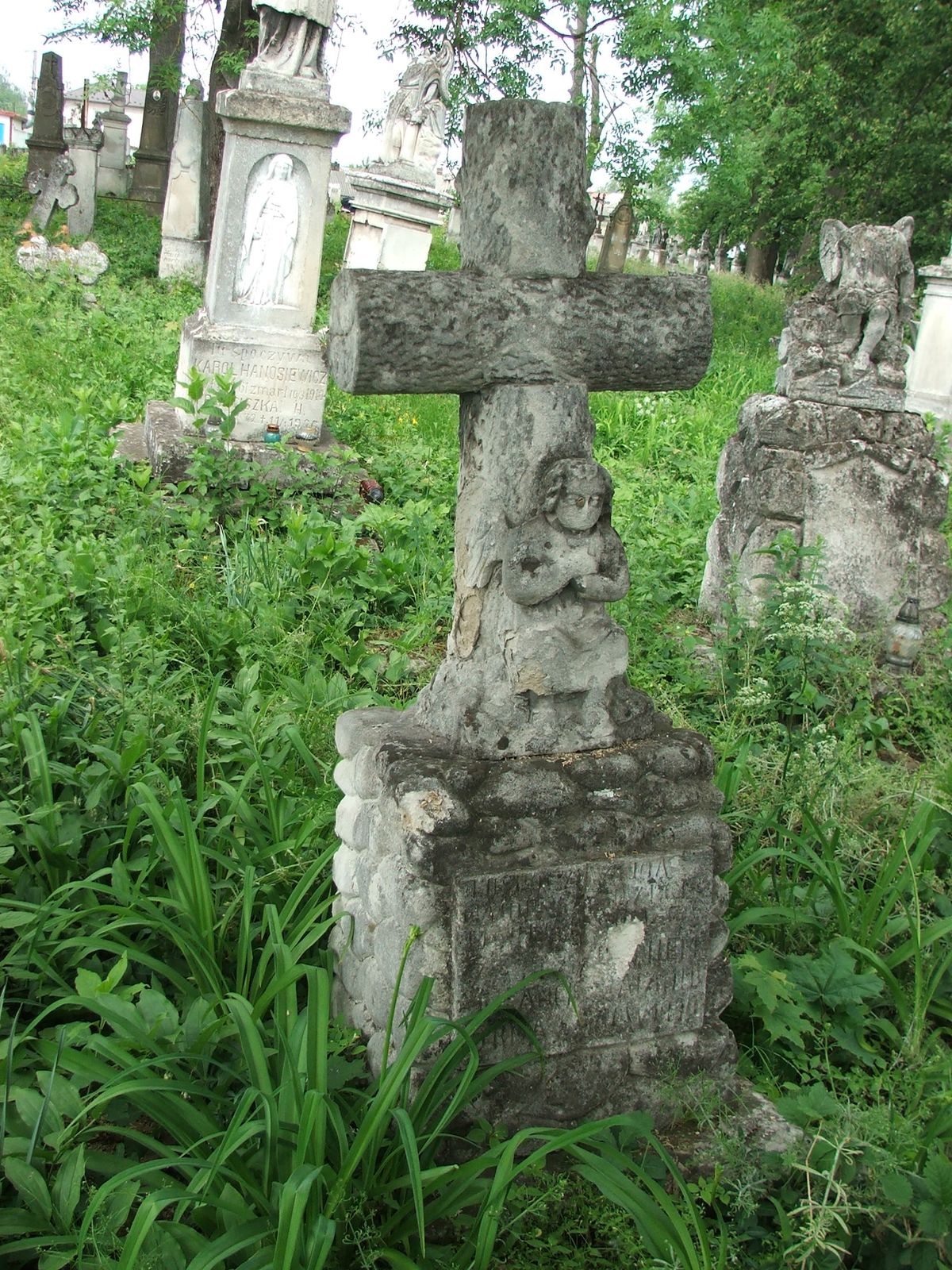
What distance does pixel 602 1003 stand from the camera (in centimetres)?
240

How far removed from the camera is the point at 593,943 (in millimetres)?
2377

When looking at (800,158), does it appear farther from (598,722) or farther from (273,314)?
(598,722)

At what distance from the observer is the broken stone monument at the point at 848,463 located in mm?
5082

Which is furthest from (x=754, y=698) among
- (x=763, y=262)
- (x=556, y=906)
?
(x=763, y=262)

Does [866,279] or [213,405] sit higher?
[866,279]

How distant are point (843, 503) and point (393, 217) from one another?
9.05 meters

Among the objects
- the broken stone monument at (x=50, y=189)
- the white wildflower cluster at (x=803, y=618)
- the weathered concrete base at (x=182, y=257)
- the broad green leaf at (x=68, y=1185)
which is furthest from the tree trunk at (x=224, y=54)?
the broad green leaf at (x=68, y=1185)

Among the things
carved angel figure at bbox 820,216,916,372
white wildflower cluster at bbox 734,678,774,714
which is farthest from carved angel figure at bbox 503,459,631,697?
carved angel figure at bbox 820,216,916,372

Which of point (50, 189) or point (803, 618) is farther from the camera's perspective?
point (50, 189)

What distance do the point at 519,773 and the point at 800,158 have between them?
18172 mm

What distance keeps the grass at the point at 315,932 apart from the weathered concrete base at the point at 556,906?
0.37ft

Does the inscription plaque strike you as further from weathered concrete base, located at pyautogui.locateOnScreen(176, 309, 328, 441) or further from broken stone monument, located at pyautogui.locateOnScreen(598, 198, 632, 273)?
broken stone monument, located at pyautogui.locateOnScreen(598, 198, 632, 273)

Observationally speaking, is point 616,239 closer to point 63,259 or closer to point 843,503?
point 63,259

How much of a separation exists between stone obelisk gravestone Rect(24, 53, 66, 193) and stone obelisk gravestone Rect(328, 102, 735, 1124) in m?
14.5
